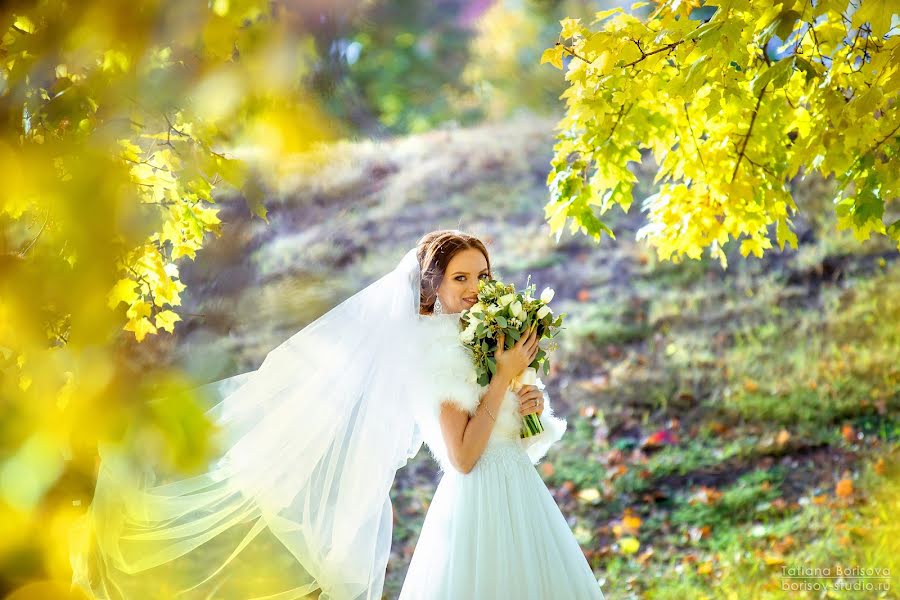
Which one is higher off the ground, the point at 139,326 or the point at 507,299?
the point at 139,326

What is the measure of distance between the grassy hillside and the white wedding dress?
4.69 ft

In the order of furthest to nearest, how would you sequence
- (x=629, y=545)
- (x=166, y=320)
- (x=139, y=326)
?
(x=629, y=545) → (x=166, y=320) → (x=139, y=326)

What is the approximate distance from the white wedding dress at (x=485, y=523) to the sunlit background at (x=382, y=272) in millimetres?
529

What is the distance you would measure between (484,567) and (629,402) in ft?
12.9

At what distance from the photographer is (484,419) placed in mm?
2623

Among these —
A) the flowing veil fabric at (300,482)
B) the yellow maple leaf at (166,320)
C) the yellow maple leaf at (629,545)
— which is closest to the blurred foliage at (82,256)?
the flowing veil fabric at (300,482)

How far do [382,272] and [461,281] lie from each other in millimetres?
5020

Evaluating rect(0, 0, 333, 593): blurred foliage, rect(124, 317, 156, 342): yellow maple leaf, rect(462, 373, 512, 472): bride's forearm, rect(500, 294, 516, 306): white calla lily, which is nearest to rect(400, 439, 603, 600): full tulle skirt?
rect(462, 373, 512, 472): bride's forearm

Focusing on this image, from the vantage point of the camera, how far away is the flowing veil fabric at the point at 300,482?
245 centimetres

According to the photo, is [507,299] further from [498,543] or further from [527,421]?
[498,543]

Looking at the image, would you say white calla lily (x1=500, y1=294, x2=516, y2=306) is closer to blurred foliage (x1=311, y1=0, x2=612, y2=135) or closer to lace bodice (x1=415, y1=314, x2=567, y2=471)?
lace bodice (x1=415, y1=314, x2=567, y2=471)

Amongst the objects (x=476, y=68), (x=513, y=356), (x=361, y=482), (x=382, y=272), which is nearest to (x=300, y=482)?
(x=361, y=482)

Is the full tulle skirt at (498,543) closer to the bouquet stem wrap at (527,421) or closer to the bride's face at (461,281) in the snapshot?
the bouquet stem wrap at (527,421)

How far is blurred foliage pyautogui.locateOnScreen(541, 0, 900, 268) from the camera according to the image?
2.45m
